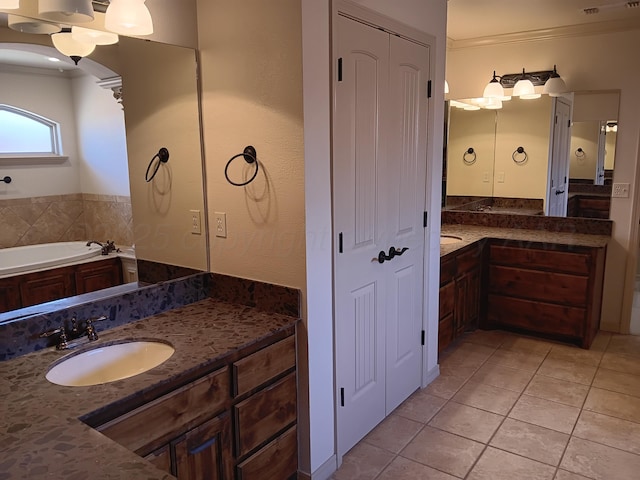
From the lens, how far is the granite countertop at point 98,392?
1.12 metres

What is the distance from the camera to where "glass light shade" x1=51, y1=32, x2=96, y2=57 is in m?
1.82

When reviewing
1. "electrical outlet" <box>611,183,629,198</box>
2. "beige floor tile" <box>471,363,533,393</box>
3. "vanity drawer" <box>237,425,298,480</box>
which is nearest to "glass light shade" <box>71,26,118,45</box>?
"vanity drawer" <box>237,425,298,480</box>

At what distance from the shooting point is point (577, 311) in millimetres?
3801

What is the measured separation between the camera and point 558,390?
10.5 feet

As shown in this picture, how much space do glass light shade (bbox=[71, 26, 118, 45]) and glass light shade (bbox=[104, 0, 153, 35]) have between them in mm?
61

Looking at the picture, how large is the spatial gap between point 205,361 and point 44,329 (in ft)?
1.99

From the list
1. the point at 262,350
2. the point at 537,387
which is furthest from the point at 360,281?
the point at 537,387

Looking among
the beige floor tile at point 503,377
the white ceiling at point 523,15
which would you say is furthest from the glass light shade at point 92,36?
the beige floor tile at point 503,377

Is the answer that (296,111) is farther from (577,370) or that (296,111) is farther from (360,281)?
(577,370)

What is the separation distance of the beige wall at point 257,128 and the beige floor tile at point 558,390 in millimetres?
1962

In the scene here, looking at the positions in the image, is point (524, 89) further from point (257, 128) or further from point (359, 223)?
point (257, 128)

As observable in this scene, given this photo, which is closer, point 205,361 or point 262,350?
point 205,361

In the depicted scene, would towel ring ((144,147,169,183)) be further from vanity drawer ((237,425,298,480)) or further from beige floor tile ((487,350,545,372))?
beige floor tile ((487,350,545,372))

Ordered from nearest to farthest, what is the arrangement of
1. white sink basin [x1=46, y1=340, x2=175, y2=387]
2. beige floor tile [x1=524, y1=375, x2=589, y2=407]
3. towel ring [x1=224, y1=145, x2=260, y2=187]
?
white sink basin [x1=46, y1=340, x2=175, y2=387] < towel ring [x1=224, y1=145, x2=260, y2=187] < beige floor tile [x1=524, y1=375, x2=589, y2=407]
